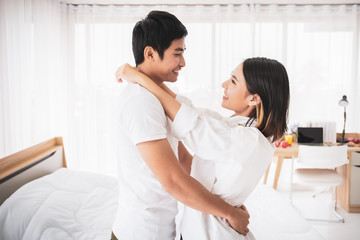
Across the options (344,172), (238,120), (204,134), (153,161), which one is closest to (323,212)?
(344,172)

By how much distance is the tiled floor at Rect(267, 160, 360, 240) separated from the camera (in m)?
2.66

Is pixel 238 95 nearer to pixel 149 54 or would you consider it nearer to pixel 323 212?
pixel 149 54

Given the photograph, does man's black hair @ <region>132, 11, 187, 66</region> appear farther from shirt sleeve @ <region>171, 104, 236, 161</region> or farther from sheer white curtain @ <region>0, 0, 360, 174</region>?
sheer white curtain @ <region>0, 0, 360, 174</region>

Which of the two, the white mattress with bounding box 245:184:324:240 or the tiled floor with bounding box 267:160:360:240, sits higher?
the white mattress with bounding box 245:184:324:240

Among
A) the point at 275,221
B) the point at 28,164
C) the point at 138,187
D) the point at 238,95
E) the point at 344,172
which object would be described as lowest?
the point at 344,172

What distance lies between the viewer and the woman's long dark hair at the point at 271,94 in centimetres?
102

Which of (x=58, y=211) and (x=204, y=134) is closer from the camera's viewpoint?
(x=204, y=134)

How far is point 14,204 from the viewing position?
162 centimetres

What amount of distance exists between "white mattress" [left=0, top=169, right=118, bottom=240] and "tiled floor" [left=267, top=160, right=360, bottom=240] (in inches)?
82.9

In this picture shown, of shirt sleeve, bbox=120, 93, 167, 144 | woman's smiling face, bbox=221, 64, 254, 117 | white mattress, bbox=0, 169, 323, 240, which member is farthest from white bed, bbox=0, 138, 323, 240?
shirt sleeve, bbox=120, 93, 167, 144

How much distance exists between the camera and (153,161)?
2.70 feet

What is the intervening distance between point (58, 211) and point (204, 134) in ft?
4.10

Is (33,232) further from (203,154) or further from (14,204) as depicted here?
(203,154)

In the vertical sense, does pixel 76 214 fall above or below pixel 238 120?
below
